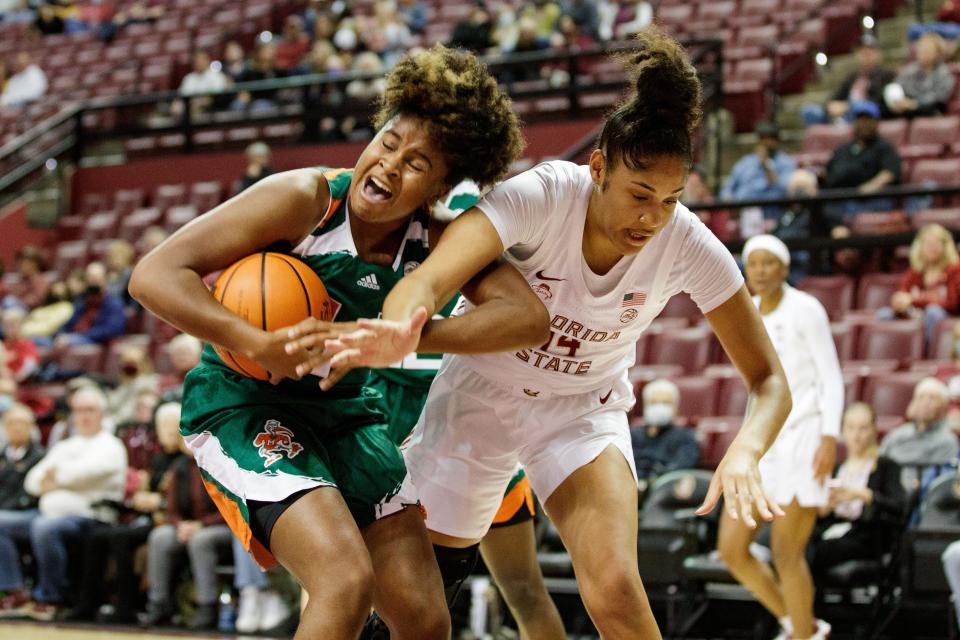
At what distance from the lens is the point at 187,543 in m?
7.89

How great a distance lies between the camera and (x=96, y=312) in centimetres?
1145

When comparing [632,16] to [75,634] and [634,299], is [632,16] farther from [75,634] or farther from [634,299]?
[634,299]

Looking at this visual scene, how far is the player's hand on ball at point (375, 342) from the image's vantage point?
9.75ft

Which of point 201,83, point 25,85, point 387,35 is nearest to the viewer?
point 387,35

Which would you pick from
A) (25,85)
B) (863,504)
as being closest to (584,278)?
(863,504)

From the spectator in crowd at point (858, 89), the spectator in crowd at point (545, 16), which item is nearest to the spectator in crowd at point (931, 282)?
the spectator in crowd at point (858, 89)

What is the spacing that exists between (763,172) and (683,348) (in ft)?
6.39

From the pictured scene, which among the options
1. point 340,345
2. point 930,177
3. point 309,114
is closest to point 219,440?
point 340,345

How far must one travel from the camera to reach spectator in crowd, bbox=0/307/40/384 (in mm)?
10914

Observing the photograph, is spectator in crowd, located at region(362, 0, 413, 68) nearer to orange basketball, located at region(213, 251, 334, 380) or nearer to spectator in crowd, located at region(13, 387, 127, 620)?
spectator in crowd, located at region(13, 387, 127, 620)

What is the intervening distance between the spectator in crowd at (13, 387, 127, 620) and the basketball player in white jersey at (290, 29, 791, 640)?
4.78 metres

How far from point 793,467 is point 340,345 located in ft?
12.1

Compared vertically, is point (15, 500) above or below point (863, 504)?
below

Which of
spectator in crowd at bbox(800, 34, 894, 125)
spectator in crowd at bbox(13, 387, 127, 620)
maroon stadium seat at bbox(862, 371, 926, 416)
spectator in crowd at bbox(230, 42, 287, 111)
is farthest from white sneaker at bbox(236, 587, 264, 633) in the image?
spectator in crowd at bbox(230, 42, 287, 111)
